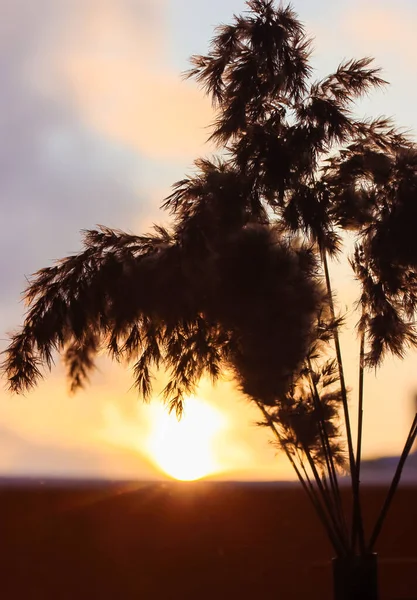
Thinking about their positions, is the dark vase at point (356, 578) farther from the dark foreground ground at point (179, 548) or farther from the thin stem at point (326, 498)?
the dark foreground ground at point (179, 548)

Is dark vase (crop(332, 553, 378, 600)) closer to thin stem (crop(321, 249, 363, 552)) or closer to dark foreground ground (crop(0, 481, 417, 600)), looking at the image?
thin stem (crop(321, 249, 363, 552))

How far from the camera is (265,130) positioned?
8523 mm

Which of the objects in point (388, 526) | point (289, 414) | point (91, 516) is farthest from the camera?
point (91, 516)

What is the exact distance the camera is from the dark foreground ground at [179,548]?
16.0m

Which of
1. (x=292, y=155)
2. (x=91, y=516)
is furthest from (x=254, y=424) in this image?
(x=91, y=516)

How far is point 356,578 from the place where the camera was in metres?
7.94

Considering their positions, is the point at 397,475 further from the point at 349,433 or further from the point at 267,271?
the point at 267,271

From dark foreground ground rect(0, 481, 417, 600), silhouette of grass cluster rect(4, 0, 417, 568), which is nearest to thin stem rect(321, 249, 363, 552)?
silhouette of grass cluster rect(4, 0, 417, 568)

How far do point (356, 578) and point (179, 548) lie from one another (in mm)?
15735

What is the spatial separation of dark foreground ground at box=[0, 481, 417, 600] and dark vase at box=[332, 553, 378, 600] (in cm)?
554

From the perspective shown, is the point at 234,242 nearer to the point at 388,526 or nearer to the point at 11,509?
the point at 388,526

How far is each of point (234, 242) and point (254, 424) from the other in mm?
1813

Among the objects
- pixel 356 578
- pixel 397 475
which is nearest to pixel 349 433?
pixel 397 475

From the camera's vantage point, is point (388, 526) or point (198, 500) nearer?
point (388, 526)
